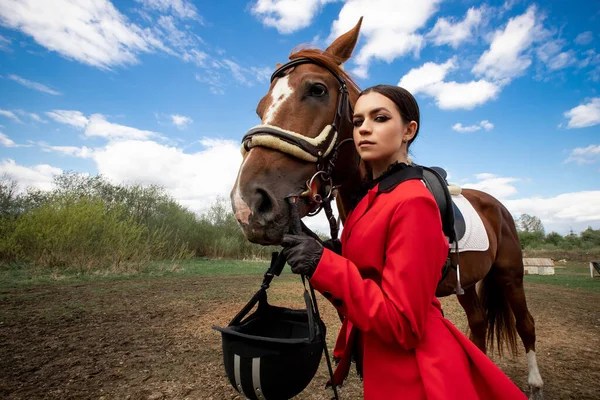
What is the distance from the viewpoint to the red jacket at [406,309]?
3.28ft

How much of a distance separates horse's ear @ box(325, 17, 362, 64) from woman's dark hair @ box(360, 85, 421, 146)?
102cm

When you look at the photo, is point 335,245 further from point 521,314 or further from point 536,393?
point 536,393

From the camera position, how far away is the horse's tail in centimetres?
379

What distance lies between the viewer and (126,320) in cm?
581

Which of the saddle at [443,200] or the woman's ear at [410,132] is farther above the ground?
the woman's ear at [410,132]

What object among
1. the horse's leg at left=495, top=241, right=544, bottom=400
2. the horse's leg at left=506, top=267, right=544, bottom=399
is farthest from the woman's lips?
the horse's leg at left=506, top=267, right=544, bottom=399

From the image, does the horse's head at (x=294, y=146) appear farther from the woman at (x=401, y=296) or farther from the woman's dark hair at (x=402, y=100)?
the woman's dark hair at (x=402, y=100)

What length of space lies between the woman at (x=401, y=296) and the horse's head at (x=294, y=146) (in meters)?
0.27

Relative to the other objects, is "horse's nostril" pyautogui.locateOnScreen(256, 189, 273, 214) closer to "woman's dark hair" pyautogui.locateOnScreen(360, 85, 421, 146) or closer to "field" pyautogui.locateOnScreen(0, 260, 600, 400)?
"woman's dark hair" pyautogui.locateOnScreen(360, 85, 421, 146)

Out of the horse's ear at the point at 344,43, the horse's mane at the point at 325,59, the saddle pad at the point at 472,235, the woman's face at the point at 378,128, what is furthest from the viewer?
the saddle pad at the point at 472,235

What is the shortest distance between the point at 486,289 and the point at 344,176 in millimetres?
3085

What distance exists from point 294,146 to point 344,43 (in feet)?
4.03

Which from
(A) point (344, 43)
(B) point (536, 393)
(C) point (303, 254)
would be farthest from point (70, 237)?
(B) point (536, 393)

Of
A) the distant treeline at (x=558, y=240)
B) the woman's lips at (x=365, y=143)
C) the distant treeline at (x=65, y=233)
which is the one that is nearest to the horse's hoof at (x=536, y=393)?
the woman's lips at (x=365, y=143)
